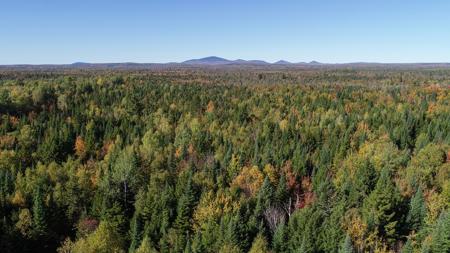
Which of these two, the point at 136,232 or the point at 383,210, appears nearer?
the point at 136,232

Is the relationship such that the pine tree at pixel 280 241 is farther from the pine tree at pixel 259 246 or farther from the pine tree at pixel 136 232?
the pine tree at pixel 136 232

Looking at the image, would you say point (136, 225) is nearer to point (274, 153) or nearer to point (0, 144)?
point (274, 153)

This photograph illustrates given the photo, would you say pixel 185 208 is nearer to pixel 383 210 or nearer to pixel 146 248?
pixel 146 248

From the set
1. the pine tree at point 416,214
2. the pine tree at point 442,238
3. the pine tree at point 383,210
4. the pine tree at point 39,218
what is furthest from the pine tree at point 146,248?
the pine tree at point 416,214

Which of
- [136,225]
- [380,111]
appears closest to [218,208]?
[136,225]

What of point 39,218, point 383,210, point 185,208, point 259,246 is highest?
point 383,210

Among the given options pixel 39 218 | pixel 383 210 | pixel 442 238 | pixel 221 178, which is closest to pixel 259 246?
pixel 383 210

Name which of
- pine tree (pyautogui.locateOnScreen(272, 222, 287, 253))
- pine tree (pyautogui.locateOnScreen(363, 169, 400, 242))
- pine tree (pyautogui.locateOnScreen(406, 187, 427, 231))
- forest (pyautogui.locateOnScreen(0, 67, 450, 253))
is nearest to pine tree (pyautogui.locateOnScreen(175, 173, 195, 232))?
forest (pyautogui.locateOnScreen(0, 67, 450, 253))

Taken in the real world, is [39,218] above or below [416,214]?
above
